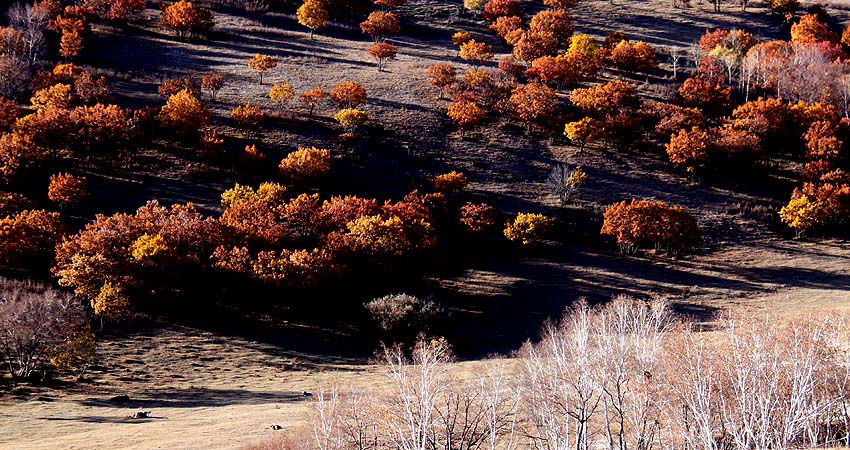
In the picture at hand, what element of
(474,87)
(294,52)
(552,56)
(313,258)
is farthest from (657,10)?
(313,258)

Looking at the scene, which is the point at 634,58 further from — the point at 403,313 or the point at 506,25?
the point at 403,313

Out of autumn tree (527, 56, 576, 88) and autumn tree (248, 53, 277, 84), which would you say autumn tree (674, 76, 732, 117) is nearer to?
autumn tree (527, 56, 576, 88)

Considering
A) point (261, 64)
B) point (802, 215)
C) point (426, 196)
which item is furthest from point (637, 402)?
point (261, 64)

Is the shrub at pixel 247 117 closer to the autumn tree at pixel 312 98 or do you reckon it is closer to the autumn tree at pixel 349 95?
the autumn tree at pixel 312 98

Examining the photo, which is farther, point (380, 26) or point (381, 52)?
point (380, 26)

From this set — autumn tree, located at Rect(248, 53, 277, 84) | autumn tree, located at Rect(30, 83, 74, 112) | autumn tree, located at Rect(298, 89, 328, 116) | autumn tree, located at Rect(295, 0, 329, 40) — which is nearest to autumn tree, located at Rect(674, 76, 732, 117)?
autumn tree, located at Rect(298, 89, 328, 116)

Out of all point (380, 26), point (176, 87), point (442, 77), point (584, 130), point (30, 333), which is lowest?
point (30, 333)

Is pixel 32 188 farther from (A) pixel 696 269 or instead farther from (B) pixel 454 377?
(A) pixel 696 269
